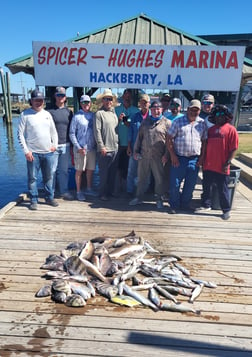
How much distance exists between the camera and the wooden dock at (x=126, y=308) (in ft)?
7.80

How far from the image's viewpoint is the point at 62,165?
18.4ft

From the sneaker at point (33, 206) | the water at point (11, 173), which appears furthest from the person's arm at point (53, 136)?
the water at point (11, 173)

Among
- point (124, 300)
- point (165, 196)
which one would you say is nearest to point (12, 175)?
point (165, 196)

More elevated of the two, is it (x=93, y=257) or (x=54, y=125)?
(x=54, y=125)

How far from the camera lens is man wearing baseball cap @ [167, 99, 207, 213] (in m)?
4.82

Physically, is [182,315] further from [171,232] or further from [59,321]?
[171,232]

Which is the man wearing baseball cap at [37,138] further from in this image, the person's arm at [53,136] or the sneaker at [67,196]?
the sneaker at [67,196]

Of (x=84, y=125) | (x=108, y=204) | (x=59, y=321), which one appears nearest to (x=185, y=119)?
(x=84, y=125)

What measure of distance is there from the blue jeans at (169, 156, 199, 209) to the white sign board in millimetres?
1559

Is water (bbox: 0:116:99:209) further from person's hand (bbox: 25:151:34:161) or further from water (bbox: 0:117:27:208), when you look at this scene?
person's hand (bbox: 25:151:34:161)

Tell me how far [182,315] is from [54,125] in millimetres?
3640

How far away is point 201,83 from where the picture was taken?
223 inches

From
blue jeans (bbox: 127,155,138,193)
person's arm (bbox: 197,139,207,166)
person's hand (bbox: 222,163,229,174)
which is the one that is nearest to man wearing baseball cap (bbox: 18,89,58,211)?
blue jeans (bbox: 127,155,138,193)

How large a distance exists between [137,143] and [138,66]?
1.51 m
